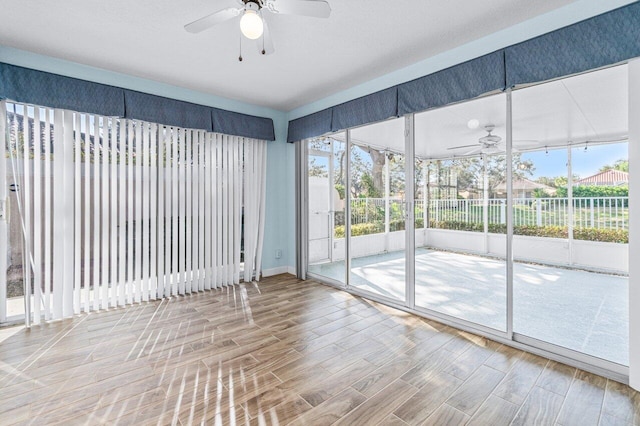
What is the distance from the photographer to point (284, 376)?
2.07 m

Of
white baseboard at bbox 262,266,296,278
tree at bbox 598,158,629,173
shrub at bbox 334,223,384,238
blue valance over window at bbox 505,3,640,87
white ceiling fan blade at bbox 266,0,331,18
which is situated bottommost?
white baseboard at bbox 262,266,296,278

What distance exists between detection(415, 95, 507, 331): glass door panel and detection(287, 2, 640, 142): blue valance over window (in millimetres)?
260

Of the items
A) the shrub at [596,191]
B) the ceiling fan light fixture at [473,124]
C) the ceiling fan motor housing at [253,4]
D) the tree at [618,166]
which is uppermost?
the ceiling fan motor housing at [253,4]

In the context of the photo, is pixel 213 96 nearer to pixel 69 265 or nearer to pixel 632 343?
pixel 69 265

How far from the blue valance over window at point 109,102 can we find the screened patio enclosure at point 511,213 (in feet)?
5.79

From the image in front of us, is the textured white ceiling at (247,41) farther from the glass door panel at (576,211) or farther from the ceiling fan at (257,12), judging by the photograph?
the glass door panel at (576,211)

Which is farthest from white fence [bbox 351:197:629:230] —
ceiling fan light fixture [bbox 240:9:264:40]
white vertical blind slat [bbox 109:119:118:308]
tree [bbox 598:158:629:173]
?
white vertical blind slat [bbox 109:119:118:308]

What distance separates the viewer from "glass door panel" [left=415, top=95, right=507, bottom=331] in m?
2.77

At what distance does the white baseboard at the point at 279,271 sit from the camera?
476cm

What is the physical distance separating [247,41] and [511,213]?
2799 mm

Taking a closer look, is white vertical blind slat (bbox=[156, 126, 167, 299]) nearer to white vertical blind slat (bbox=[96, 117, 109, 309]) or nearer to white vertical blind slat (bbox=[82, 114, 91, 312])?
white vertical blind slat (bbox=[96, 117, 109, 309])

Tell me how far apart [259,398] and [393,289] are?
2.23m

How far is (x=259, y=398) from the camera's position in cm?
184

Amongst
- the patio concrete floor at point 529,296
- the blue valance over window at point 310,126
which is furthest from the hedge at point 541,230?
the blue valance over window at point 310,126
